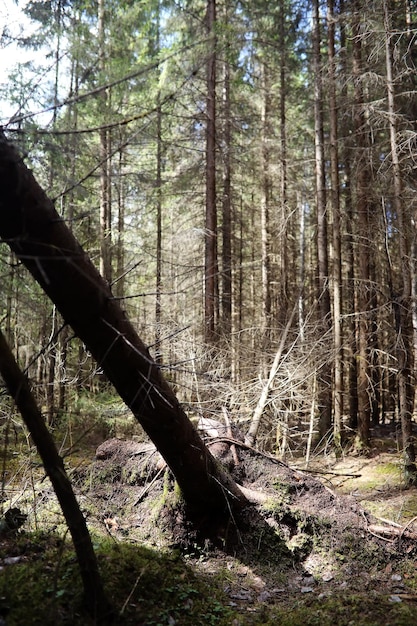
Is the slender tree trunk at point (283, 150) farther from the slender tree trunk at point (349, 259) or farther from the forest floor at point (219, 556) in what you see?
the forest floor at point (219, 556)

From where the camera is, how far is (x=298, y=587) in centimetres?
414

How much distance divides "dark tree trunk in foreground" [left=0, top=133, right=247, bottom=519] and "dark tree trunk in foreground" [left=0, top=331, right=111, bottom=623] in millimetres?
498

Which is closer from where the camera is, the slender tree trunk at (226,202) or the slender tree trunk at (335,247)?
the slender tree trunk at (335,247)

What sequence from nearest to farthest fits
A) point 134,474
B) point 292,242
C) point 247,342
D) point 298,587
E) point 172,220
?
point 298,587 < point 134,474 < point 247,342 < point 172,220 < point 292,242

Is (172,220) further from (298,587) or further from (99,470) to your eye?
(298,587)

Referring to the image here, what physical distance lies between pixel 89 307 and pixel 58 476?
1067mm

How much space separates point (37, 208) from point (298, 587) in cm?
413

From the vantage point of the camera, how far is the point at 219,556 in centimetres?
452

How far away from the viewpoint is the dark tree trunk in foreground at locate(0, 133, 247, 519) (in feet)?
7.99

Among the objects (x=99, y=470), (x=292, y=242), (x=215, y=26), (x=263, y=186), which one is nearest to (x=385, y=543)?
(x=99, y=470)

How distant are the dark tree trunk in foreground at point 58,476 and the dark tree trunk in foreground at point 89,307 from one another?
1.63ft

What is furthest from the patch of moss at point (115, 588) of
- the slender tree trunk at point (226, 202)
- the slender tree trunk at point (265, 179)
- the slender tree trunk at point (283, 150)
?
the slender tree trunk at point (265, 179)

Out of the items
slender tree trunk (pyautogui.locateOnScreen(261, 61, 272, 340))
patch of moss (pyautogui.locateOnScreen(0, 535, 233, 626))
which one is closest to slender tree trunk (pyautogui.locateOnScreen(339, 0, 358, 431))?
slender tree trunk (pyautogui.locateOnScreen(261, 61, 272, 340))

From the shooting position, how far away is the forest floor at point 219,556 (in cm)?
310
